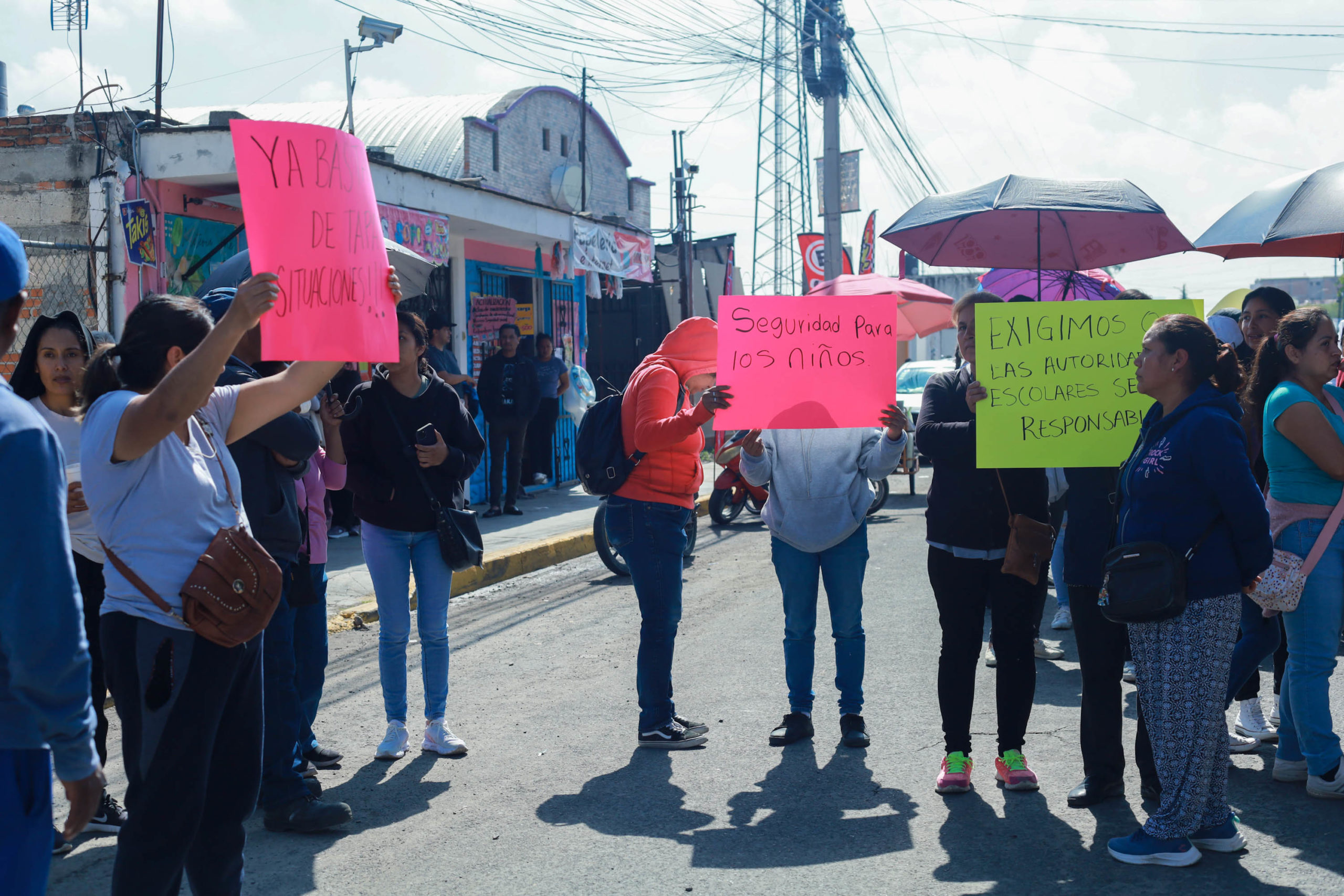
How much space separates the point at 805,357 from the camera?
4.70 metres

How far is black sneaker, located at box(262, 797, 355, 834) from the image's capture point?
4133mm

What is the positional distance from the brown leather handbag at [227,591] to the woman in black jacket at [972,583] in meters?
2.60

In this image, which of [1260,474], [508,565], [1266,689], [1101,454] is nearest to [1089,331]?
[1101,454]

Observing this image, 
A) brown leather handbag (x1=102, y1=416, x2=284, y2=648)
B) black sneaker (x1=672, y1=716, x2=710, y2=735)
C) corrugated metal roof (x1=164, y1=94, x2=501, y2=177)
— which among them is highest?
corrugated metal roof (x1=164, y1=94, x2=501, y2=177)

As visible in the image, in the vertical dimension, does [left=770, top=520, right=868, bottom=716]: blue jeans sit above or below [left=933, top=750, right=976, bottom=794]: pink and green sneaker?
above

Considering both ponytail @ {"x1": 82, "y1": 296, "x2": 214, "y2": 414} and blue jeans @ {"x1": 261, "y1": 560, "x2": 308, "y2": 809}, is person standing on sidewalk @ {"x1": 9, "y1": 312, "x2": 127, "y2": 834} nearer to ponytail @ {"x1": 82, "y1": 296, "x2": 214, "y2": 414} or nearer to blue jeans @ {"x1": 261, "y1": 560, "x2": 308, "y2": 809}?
blue jeans @ {"x1": 261, "y1": 560, "x2": 308, "y2": 809}

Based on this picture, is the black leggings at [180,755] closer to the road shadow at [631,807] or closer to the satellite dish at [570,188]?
the road shadow at [631,807]

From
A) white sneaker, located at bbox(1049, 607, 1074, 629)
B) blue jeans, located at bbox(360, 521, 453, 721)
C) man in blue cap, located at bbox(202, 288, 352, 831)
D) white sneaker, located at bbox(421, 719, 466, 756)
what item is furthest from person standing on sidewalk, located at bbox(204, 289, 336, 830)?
white sneaker, located at bbox(1049, 607, 1074, 629)

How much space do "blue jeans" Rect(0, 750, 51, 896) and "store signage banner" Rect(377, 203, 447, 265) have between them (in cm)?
904

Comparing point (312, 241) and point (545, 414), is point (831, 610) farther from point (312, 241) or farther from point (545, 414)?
point (545, 414)

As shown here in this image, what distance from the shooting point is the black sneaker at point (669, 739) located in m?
5.11

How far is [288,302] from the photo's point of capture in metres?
2.96

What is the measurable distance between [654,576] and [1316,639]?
2.68 meters

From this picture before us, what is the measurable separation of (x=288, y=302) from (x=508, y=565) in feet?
23.1
